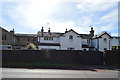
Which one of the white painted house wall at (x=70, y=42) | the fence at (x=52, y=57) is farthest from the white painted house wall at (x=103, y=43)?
the fence at (x=52, y=57)

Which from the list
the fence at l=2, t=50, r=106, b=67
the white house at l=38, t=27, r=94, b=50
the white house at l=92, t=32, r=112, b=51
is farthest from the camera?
the white house at l=92, t=32, r=112, b=51

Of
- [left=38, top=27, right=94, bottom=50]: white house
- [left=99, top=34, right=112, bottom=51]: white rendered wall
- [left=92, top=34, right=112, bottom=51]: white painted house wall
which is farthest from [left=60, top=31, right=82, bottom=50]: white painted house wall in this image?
[left=99, top=34, right=112, bottom=51]: white rendered wall

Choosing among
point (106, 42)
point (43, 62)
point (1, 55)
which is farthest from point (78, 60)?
point (106, 42)

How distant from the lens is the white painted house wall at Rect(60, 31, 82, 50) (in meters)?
37.2

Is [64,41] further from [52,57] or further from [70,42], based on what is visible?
[52,57]

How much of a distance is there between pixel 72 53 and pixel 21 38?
76.4 feet

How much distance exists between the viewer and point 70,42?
37.5 meters

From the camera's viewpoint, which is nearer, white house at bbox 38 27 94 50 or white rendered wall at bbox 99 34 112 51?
white house at bbox 38 27 94 50

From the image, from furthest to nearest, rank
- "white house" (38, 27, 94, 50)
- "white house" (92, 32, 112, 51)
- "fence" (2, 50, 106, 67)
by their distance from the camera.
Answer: "white house" (92, 32, 112, 51) → "white house" (38, 27, 94, 50) → "fence" (2, 50, 106, 67)

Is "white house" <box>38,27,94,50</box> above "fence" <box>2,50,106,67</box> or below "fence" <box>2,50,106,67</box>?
above

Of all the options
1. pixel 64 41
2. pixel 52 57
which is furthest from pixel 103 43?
pixel 52 57

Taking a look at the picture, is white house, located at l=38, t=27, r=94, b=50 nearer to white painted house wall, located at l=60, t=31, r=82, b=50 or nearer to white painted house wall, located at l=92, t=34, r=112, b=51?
white painted house wall, located at l=60, t=31, r=82, b=50

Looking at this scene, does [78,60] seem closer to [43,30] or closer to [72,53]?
[72,53]

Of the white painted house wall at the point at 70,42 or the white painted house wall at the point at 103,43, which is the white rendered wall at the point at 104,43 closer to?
the white painted house wall at the point at 103,43
